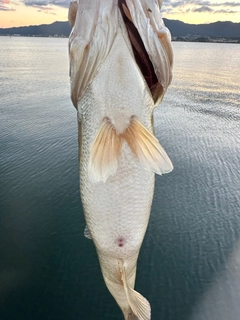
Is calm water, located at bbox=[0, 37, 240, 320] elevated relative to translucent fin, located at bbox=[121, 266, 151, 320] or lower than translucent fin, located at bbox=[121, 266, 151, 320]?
lower

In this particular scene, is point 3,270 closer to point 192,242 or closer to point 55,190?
point 55,190

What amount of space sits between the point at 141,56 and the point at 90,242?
9158 mm

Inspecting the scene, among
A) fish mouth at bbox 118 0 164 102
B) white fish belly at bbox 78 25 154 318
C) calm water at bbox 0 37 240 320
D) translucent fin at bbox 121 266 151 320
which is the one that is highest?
fish mouth at bbox 118 0 164 102

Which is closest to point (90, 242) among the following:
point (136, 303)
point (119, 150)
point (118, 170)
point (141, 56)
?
point (136, 303)

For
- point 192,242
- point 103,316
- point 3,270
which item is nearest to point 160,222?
point 192,242

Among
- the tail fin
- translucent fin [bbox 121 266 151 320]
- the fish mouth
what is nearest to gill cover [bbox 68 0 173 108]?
the fish mouth

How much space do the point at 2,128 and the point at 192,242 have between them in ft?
48.9

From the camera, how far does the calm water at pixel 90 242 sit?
8750mm

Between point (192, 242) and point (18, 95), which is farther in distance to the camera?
point (18, 95)

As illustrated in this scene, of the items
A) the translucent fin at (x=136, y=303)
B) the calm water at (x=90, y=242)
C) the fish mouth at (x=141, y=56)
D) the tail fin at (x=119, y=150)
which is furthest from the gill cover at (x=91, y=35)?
the calm water at (x=90, y=242)

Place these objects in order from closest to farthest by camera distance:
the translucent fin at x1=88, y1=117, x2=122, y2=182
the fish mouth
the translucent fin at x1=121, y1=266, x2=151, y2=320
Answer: the translucent fin at x1=88, y1=117, x2=122, y2=182
the fish mouth
the translucent fin at x1=121, y1=266, x2=151, y2=320

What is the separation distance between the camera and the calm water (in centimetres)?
875

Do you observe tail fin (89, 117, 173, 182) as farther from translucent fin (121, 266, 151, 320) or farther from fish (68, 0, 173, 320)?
translucent fin (121, 266, 151, 320)

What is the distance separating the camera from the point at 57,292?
898cm
